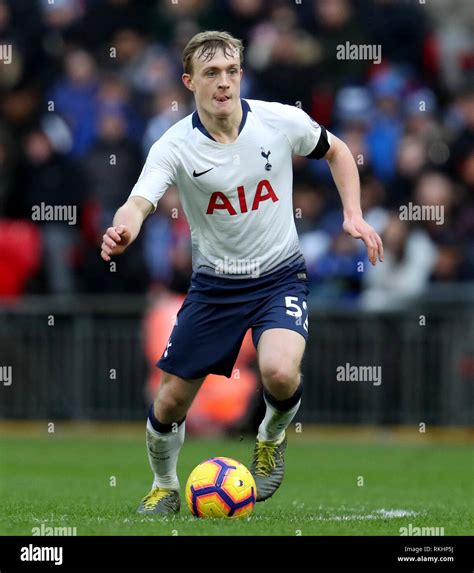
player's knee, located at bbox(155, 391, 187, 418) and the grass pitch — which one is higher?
player's knee, located at bbox(155, 391, 187, 418)

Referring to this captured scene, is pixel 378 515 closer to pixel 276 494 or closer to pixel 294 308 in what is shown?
pixel 294 308

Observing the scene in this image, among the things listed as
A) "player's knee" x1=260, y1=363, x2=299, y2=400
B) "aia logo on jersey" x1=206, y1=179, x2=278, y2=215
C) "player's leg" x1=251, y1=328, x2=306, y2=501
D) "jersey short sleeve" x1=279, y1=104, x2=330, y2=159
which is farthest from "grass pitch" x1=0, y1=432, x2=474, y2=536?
"jersey short sleeve" x1=279, y1=104, x2=330, y2=159

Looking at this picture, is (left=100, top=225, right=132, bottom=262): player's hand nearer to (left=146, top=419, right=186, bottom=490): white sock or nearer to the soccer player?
the soccer player

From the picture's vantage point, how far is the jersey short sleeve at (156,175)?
28.5ft

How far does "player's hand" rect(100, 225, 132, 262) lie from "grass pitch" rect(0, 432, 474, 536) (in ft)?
5.09

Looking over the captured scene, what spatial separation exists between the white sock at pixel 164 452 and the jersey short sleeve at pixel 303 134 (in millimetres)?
1962

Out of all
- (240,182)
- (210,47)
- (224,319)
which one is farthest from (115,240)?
(210,47)

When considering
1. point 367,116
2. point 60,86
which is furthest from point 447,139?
point 60,86

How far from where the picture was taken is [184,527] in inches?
321

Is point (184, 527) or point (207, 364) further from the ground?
point (207, 364)

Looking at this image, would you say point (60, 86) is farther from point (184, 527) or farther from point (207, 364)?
point (184, 527)

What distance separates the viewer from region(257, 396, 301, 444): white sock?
9133mm

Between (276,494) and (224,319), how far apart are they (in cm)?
232

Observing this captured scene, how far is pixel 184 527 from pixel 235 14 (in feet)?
39.6
